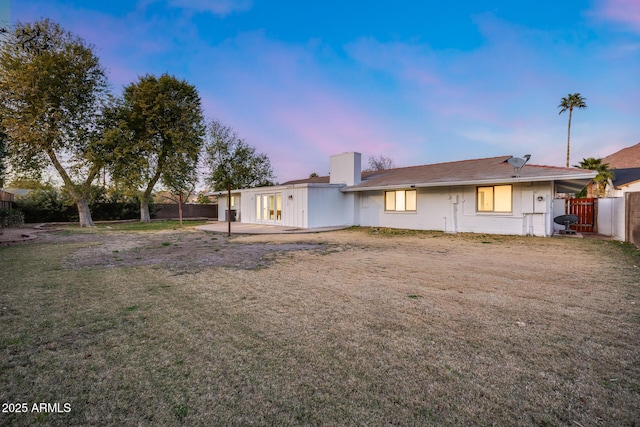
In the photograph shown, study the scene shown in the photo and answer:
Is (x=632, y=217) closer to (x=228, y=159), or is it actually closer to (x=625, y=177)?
(x=625, y=177)

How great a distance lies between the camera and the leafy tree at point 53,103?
642 inches

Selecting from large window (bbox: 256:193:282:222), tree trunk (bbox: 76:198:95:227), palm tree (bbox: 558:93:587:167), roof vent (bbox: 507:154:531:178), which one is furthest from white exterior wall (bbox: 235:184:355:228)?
palm tree (bbox: 558:93:587:167)

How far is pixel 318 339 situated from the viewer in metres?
2.83

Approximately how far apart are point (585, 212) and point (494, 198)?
4.67 metres

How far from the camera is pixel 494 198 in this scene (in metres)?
12.5

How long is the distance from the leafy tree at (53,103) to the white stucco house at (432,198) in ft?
34.7

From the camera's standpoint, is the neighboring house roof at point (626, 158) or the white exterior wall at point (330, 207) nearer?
the white exterior wall at point (330, 207)

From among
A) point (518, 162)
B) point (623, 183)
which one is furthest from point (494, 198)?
point (623, 183)

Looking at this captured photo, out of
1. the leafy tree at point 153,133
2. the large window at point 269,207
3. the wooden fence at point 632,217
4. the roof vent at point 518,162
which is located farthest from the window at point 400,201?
the leafy tree at point 153,133

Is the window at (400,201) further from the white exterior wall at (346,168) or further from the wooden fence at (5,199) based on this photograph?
the wooden fence at (5,199)

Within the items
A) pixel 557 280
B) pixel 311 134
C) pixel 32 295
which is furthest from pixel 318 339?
pixel 311 134

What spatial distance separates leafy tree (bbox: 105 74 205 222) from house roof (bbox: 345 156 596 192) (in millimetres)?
14483

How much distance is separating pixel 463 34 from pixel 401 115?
19.7 ft

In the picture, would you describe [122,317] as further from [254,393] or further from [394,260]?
[394,260]
